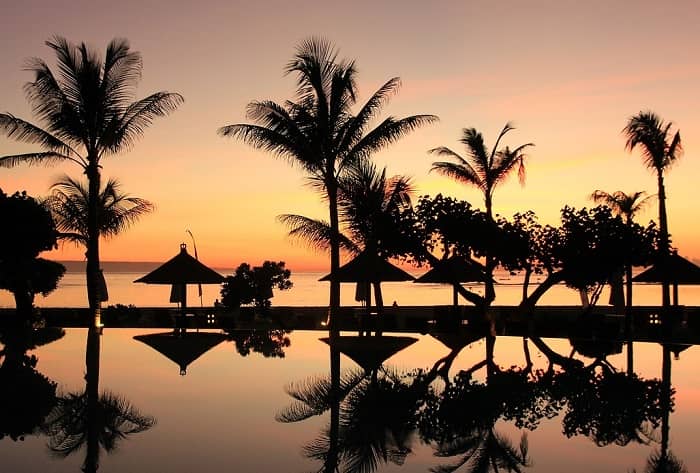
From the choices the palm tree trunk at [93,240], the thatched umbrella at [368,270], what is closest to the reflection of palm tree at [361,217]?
the thatched umbrella at [368,270]

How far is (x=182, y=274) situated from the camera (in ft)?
79.0

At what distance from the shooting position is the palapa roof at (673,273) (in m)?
25.7

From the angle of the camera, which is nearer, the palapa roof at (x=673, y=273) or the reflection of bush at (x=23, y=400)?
the reflection of bush at (x=23, y=400)

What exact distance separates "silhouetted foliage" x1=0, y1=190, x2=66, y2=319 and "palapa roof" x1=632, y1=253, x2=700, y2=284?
19243 mm

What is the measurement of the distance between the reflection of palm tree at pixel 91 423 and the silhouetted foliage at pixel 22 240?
42.0 ft

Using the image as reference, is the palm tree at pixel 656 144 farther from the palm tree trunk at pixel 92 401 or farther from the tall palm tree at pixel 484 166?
the palm tree trunk at pixel 92 401

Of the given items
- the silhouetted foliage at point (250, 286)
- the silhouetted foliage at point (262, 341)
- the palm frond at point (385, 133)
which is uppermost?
the palm frond at point (385, 133)

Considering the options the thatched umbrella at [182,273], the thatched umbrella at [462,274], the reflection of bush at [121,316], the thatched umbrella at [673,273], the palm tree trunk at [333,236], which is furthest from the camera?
the reflection of bush at [121,316]

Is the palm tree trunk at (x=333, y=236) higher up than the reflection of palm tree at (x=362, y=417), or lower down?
higher up

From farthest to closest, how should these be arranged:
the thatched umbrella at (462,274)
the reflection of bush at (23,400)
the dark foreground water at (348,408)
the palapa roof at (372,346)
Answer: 1. the thatched umbrella at (462,274)
2. the palapa roof at (372,346)
3. the reflection of bush at (23,400)
4. the dark foreground water at (348,408)

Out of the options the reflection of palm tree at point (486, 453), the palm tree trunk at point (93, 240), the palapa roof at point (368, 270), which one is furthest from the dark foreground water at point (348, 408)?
the palm tree trunk at point (93, 240)

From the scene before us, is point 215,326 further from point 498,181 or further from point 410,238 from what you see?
point 498,181

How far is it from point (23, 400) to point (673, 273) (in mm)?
21148

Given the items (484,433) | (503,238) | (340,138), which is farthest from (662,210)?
(484,433)
